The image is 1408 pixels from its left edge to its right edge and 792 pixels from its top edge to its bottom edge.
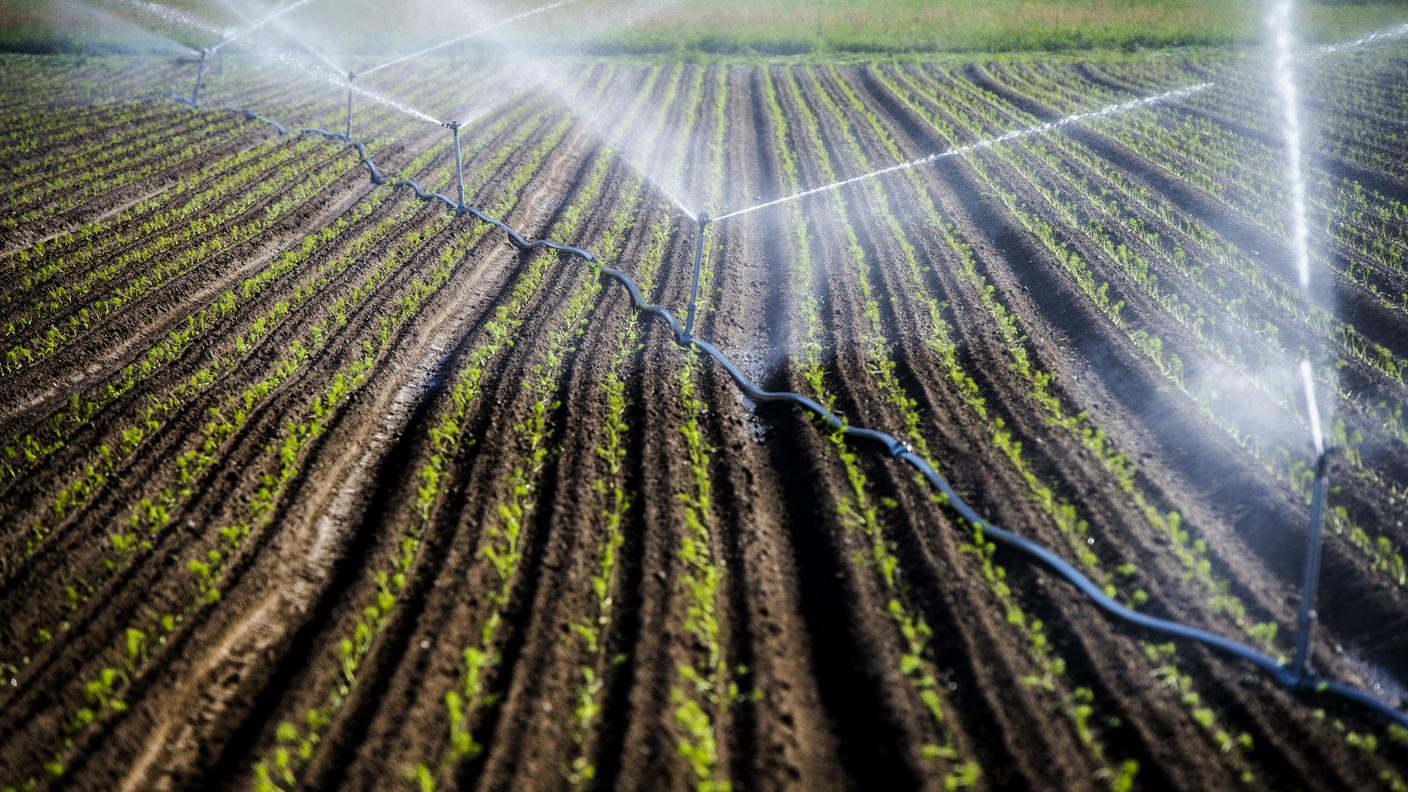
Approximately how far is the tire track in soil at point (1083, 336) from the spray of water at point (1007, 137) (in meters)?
0.84

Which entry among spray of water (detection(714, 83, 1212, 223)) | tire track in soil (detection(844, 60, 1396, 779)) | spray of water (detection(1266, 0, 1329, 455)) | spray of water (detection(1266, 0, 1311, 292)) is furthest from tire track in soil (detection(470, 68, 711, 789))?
spray of water (detection(1266, 0, 1311, 292))

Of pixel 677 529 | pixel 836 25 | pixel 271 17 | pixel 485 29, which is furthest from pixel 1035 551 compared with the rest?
pixel 271 17

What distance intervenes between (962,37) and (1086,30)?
147 inches

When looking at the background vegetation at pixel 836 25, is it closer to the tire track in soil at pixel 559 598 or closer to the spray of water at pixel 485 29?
the spray of water at pixel 485 29

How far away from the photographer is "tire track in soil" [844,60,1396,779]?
379cm

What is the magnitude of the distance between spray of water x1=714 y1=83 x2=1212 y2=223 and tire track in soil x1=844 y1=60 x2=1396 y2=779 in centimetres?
84

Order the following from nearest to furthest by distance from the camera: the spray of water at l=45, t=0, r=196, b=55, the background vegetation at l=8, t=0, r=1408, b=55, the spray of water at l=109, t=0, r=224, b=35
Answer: the background vegetation at l=8, t=0, r=1408, b=55
the spray of water at l=45, t=0, r=196, b=55
the spray of water at l=109, t=0, r=224, b=35

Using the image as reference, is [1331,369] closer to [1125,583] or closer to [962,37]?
[1125,583]

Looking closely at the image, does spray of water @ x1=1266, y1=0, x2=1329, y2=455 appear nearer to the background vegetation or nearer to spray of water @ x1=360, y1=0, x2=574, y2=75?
the background vegetation

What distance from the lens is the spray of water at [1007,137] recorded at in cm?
1160

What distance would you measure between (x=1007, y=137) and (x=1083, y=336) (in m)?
8.28

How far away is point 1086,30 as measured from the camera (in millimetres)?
24922

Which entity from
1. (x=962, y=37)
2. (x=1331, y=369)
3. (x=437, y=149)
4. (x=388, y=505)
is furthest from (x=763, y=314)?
(x=962, y=37)

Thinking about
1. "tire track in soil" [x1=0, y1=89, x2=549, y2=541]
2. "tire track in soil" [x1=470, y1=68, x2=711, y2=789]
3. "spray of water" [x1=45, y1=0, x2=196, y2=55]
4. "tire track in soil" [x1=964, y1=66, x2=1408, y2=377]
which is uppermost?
"spray of water" [x1=45, y1=0, x2=196, y2=55]
